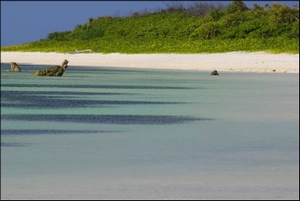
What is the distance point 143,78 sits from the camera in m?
21.4

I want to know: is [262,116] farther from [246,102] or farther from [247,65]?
[247,65]

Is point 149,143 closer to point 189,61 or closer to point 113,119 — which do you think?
point 113,119

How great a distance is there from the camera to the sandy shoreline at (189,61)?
2506 centimetres

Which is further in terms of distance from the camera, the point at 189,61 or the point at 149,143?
the point at 189,61

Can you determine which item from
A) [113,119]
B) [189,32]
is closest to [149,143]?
[113,119]

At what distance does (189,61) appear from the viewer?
1096 inches

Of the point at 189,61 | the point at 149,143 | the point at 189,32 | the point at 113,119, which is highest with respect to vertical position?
the point at 189,32

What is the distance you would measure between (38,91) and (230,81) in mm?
4994

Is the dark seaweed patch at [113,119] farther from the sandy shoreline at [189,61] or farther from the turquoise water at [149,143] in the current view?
the sandy shoreline at [189,61]

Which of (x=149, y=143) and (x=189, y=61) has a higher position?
(x=189, y=61)

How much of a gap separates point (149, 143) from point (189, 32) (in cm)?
2866

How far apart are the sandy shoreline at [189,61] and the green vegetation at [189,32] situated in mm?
977

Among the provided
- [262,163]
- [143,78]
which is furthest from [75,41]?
[262,163]

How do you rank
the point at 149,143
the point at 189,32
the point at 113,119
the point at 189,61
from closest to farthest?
the point at 149,143, the point at 113,119, the point at 189,61, the point at 189,32
